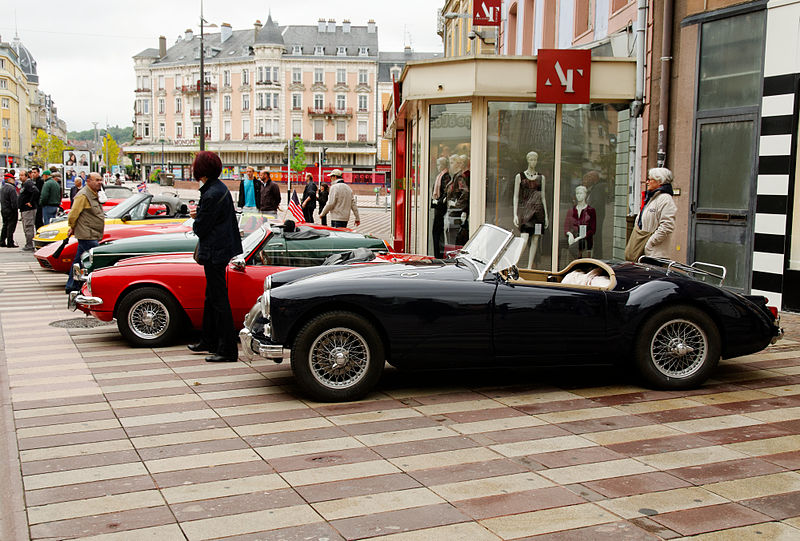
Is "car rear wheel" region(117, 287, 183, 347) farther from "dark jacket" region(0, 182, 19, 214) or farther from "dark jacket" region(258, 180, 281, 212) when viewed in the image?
"dark jacket" region(0, 182, 19, 214)

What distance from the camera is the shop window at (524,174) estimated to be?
39.8 ft

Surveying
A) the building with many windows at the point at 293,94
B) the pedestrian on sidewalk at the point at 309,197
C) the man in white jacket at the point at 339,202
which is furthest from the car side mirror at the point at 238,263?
the building with many windows at the point at 293,94

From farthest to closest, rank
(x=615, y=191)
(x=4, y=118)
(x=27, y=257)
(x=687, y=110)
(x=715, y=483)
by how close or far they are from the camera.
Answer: (x=4, y=118), (x=27, y=257), (x=615, y=191), (x=687, y=110), (x=715, y=483)

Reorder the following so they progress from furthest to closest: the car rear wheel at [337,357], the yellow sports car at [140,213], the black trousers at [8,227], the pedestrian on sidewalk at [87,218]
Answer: the black trousers at [8,227] → the yellow sports car at [140,213] → the pedestrian on sidewalk at [87,218] → the car rear wheel at [337,357]

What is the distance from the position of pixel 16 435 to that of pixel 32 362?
2393mm

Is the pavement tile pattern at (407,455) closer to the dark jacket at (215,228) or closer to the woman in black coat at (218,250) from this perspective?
the woman in black coat at (218,250)

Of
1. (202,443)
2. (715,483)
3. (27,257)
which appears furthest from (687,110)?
(27,257)

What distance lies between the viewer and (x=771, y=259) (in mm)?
10031

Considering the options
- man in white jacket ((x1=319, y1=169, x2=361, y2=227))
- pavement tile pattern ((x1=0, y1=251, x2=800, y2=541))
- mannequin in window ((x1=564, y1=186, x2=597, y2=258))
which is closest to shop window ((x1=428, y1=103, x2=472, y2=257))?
mannequin in window ((x1=564, y1=186, x2=597, y2=258))

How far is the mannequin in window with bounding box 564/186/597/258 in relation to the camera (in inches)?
486

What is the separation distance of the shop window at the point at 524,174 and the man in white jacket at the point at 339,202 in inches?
174

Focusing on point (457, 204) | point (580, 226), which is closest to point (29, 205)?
point (457, 204)

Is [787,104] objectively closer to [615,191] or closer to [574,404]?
[615,191]

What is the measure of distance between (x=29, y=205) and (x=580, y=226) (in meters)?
13.4
